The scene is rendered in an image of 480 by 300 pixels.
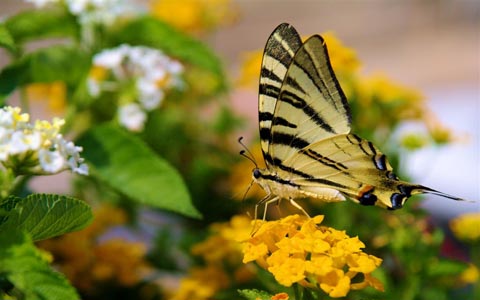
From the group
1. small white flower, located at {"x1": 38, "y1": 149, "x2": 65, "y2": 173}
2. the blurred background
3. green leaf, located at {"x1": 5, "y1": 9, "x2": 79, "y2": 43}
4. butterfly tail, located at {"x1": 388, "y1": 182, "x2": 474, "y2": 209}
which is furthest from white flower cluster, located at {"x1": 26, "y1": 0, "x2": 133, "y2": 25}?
the blurred background

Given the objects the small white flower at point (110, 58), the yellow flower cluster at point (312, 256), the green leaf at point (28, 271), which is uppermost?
the small white flower at point (110, 58)

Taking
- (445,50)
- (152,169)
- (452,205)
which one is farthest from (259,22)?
(152,169)

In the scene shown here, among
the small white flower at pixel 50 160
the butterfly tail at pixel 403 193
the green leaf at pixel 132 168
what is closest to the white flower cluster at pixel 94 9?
the green leaf at pixel 132 168

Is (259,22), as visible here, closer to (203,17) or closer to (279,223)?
(203,17)

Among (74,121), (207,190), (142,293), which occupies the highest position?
(74,121)

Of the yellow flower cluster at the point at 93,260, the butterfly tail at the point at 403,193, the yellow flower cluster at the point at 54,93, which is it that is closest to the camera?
the butterfly tail at the point at 403,193

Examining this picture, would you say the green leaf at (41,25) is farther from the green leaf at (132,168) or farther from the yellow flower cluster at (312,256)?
the yellow flower cluster at (312,256)
